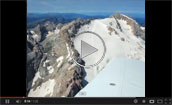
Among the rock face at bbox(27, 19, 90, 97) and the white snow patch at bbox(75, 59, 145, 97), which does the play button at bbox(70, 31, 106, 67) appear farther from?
the white snow patch at bbox(75, 59, 145, 97)

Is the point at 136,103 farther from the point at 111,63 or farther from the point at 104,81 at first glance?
the point at 111,63

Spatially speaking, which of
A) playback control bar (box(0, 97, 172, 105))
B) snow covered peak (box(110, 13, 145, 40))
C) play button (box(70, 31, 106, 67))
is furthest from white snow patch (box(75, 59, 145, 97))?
snow covered peak (box(110, 13, 145, 40))

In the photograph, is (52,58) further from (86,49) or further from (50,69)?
(86,49)

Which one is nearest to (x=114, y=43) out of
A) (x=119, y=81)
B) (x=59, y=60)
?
(x=119, y=81)

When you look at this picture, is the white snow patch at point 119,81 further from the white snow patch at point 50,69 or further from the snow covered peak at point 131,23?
the white snow patch at point 50,69

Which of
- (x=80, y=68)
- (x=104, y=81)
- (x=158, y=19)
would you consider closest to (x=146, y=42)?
(x=158, y=19)

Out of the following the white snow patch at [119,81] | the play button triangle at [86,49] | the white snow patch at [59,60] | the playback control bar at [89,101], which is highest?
the play button triangle at [86,49]

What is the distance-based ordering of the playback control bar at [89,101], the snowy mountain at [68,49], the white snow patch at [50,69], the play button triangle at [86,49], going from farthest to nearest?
the white snow patch at [50,69]
the play button triangle at [86,49]
the snowy mountain at [68,49]
the playback control bar at [89,101]

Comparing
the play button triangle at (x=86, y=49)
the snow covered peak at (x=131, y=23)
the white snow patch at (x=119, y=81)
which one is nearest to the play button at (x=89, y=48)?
the play button triangle at (x=86, y=49)
